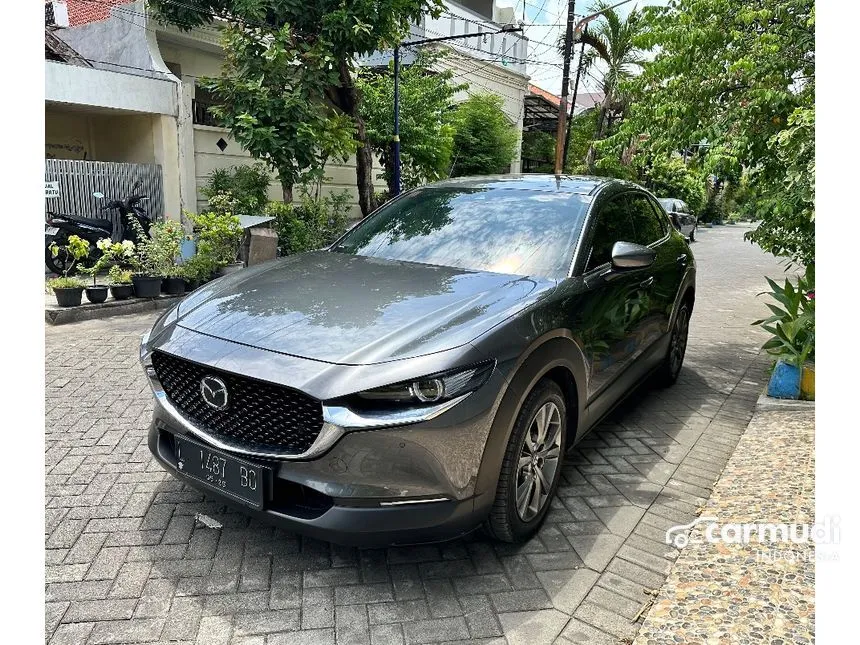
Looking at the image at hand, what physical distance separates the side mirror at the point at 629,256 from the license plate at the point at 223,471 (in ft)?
7.04

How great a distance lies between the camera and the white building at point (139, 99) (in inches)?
426

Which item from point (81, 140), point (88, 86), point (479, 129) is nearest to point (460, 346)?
point (88, 86)

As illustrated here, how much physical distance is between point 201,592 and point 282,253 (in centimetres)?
860

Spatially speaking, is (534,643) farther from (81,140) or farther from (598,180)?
(81,140)

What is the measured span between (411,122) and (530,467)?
41.0 ft

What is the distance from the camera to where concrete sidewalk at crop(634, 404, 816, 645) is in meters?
2.41

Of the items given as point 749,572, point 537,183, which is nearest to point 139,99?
point 537,183

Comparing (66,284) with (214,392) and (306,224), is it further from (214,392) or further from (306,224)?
(214,392)

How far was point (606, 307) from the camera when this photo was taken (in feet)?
11.8

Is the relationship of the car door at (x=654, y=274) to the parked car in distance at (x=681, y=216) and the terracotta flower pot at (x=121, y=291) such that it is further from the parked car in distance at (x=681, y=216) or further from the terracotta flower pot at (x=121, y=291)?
the parked car in distance at (x=681, y=216)

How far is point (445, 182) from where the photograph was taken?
4.50 m

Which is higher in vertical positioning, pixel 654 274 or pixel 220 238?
pixel 654 274

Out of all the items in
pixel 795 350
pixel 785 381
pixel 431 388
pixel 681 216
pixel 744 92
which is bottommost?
pixel 785 381

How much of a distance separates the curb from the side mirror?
15.7ft
